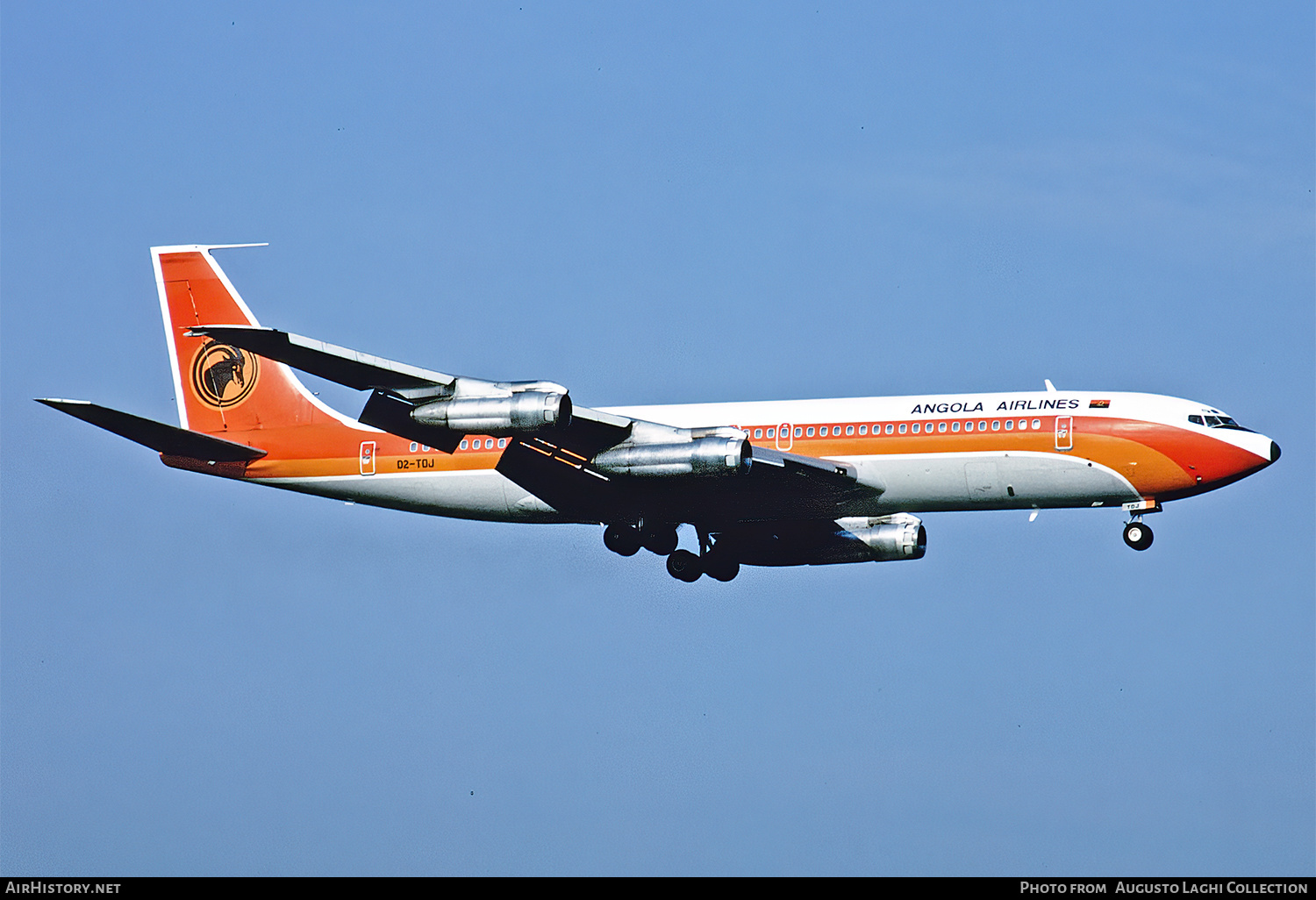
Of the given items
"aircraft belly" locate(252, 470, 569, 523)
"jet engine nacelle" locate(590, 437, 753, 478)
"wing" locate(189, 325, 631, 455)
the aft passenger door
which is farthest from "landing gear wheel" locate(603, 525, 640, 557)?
the aft passenger door

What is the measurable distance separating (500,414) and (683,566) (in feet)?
41.2

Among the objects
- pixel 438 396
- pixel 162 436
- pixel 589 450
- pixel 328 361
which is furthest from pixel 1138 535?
pixel 162 436

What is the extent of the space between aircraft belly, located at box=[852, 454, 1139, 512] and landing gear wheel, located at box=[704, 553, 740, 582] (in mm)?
9212

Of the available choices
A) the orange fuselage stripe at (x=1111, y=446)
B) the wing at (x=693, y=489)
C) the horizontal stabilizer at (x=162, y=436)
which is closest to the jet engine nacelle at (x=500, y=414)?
the wing at (x=693, y=489)

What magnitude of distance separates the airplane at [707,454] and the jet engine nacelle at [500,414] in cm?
6

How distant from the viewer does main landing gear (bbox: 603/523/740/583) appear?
64.4 m

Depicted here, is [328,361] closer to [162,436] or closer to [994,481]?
[162,436]

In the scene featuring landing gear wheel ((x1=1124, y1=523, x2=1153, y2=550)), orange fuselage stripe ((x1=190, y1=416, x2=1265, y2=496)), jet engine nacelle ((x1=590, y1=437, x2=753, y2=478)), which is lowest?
landing gear wheel ((x1=1124, y1=523, x2=1153, y2=550))

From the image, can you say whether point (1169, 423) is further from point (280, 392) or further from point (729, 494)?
point (280, 392)

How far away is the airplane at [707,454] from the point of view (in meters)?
57.9

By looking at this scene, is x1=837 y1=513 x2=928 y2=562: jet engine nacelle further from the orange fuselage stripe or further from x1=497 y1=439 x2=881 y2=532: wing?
the orange fuselage stripe

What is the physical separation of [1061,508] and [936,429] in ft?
15.8
